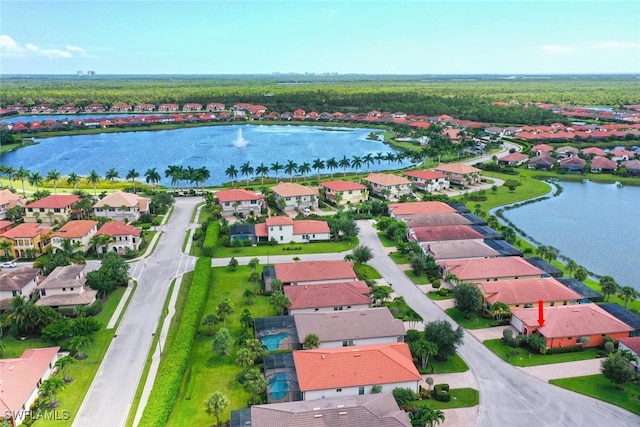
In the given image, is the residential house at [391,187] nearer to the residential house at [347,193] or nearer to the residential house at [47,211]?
the residential house at [347,193]

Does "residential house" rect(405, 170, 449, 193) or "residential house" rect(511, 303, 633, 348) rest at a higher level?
"residential house" rect(405, 170, 449, 193)

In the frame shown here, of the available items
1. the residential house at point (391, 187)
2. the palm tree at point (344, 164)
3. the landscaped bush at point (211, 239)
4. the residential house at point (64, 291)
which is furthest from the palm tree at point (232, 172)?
the residential house at point (64, 291)

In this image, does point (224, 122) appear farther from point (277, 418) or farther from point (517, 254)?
point (277, 418)

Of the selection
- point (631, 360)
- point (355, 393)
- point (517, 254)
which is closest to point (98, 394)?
point (355, 393)

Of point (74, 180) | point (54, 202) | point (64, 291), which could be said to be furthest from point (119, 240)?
point (74, 180)

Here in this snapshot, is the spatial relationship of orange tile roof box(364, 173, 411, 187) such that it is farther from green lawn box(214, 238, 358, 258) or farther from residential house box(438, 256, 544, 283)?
residential house box(438, 256, 544, 283)

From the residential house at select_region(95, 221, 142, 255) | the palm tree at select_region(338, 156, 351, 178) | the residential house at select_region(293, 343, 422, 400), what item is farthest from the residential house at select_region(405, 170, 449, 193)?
the residential house at select_region(293, 343, 422, 400)
